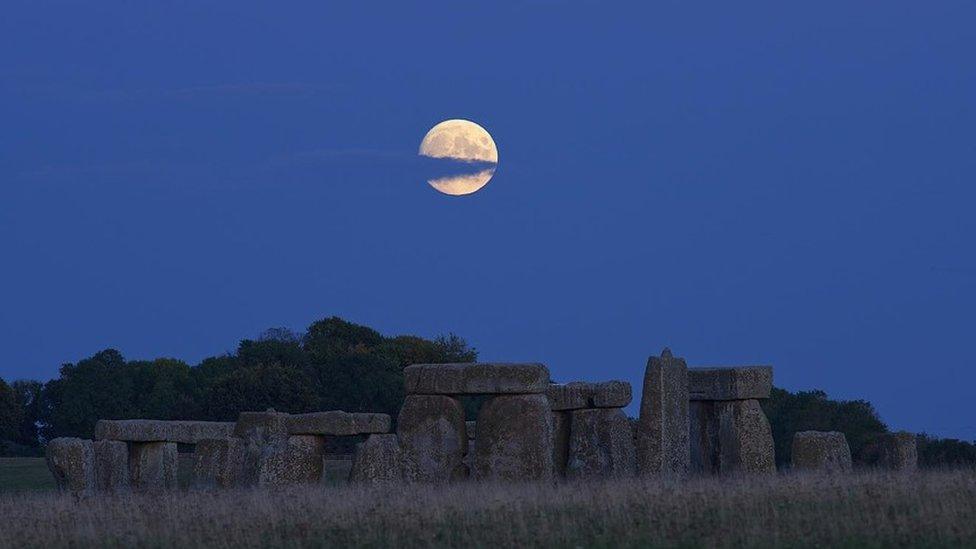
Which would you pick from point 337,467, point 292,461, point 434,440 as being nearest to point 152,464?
point 292,461

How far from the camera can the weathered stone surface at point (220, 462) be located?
29.9m

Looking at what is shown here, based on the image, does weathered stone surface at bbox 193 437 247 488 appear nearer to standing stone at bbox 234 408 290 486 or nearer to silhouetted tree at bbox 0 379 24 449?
standing stone at bbox 234 408 290 486

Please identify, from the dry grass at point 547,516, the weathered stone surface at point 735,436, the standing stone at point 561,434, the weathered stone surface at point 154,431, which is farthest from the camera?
the weathered stone surface at point 154,431

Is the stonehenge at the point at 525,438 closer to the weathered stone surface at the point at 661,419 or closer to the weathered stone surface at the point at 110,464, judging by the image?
the weathered stone surface at the point at 661,419

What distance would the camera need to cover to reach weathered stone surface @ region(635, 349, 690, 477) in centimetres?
2897

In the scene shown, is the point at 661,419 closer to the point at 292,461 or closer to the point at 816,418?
the point at 292,461

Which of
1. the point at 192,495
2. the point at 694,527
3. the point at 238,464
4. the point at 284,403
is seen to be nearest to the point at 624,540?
the point at 694,527

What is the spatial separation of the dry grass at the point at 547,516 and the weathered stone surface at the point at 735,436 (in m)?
4.68

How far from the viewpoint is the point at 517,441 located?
94.2 ft

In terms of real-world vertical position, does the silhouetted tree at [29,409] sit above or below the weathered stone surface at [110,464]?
above

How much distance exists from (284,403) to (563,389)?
32.3 metres

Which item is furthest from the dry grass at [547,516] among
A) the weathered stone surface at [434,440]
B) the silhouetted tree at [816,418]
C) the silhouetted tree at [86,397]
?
the silhouetted tree at [86,397]

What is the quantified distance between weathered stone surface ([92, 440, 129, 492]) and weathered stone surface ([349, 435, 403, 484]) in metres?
6.21

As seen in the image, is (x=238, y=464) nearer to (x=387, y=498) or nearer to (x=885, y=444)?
(x=387, y=498)
